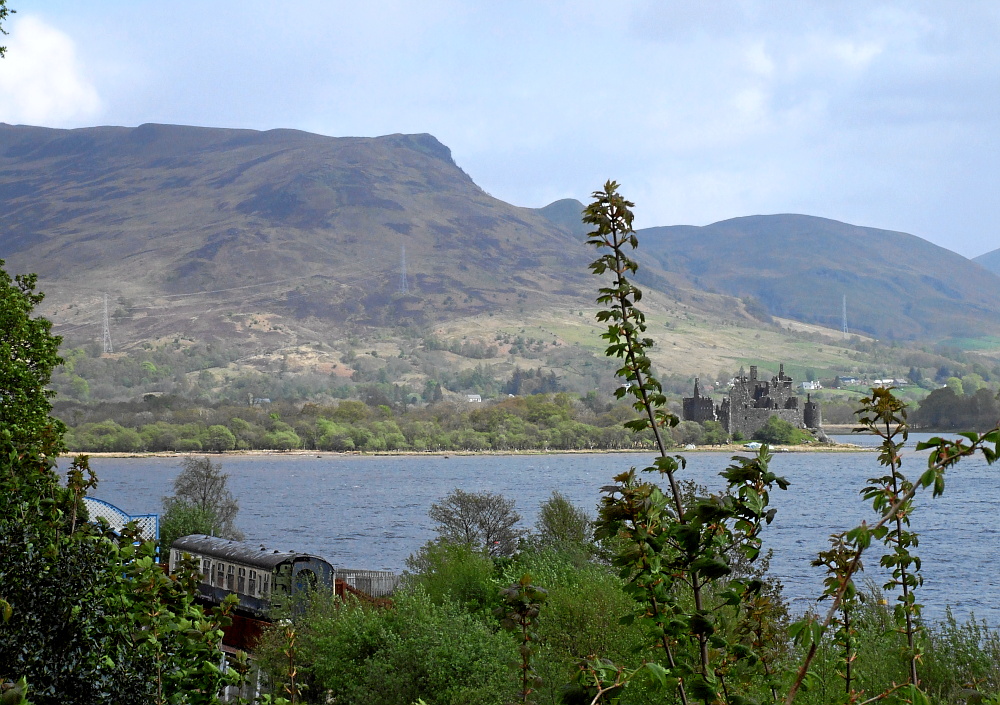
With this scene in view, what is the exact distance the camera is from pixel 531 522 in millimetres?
77000

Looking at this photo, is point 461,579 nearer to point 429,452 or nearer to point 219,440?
point 219,440

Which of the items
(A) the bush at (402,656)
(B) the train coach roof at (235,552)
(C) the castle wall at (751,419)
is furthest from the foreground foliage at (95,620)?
(C) the castle wall at (751,419)

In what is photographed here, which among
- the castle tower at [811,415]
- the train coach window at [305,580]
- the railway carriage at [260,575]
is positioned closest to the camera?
the train coach window at [305,580]

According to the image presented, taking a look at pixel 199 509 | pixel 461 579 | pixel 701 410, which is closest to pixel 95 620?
pixel 461 579

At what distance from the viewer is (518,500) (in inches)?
3937

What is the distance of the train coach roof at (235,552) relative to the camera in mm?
27686

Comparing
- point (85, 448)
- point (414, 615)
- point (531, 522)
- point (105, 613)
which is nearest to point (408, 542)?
point (531, 522)

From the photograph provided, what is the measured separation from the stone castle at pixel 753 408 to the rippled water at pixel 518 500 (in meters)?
9.50

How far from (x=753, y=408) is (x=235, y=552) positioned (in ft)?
514

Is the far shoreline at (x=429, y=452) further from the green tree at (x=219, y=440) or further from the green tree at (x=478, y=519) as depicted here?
the green tree at (x=478, y=519)

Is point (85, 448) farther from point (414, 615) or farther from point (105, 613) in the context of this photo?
point (105, 613)

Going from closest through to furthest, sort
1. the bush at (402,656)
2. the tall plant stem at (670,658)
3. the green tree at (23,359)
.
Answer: the tall plant stem at (670,658) < the green tree at (23,359) < the bush at (402,656)

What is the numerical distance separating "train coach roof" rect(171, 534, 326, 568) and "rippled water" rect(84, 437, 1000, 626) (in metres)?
10.9

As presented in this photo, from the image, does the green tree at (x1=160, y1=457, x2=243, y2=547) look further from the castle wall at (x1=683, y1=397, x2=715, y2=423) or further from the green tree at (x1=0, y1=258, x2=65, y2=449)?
the castle wall at (x1=683, y1=397, x2=715, y2=423)
